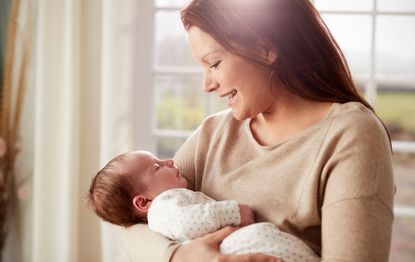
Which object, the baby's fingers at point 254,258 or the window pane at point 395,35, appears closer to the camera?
the baby's fingers at point 254,258

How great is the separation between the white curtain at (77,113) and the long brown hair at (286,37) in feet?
3.66

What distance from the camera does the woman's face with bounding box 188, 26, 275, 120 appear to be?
1476 millimetres

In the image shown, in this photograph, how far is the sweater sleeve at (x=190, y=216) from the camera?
1.44 metres

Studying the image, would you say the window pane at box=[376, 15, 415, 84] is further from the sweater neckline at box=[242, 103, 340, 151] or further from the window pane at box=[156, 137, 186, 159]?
the sweater neckline at box=[242, 103, 340, 151]

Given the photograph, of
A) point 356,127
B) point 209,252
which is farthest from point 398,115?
point 209,252

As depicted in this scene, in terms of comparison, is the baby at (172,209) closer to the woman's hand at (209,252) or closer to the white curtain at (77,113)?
the woman's hand at (209,252)

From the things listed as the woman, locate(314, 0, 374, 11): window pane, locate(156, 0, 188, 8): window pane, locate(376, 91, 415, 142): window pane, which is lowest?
locate(376, 91, 415, 142): window pane

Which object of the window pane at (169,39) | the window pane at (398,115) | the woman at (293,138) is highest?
the window pane at (169,39)

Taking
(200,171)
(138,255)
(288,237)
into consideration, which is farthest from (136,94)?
(288,237)

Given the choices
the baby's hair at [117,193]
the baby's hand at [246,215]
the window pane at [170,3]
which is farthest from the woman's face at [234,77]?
the window pane at [170,3]

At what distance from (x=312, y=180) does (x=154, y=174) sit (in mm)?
503

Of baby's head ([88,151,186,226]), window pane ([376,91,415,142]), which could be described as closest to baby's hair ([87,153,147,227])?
baby's head ([88,151,186,226])

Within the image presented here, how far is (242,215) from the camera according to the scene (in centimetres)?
144

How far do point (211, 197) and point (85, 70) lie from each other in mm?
1270
